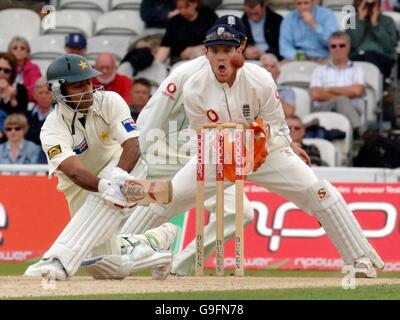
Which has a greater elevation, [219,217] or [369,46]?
[369,46]

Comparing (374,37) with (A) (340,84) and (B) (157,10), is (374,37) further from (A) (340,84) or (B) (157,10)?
(B) (157,10)

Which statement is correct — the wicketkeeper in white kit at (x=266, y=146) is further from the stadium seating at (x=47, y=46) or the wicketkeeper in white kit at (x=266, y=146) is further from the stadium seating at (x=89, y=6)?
the stadium seating at (x=89, y=6)

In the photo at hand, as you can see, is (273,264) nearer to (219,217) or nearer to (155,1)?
(219,217)

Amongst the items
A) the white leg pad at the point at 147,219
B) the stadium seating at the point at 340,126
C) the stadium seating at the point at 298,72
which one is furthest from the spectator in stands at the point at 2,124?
the white leg pad at the point at 147,219

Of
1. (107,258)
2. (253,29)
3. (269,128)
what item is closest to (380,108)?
(253,29)

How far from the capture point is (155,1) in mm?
16719

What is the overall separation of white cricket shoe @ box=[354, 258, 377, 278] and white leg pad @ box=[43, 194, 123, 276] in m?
1.87

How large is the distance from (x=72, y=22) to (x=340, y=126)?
4.31 meters

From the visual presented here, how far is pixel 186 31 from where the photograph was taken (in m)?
16.1

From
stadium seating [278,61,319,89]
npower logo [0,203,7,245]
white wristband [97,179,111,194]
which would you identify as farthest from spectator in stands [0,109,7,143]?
white wristband [97,179,111,194]

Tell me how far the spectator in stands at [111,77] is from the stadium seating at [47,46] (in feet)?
4.46

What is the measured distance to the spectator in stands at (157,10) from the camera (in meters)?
16.7

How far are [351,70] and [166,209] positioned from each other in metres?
5.38

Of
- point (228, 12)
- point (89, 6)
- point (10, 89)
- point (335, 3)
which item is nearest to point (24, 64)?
point (10, 89)
